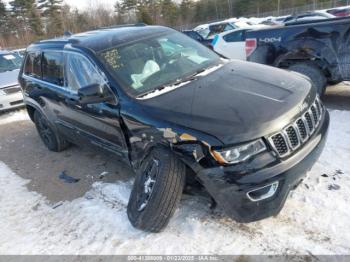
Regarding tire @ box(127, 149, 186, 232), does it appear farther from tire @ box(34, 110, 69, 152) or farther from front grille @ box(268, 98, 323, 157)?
tire @ box(34, 110, 69, 152)

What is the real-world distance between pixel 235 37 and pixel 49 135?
5.23m

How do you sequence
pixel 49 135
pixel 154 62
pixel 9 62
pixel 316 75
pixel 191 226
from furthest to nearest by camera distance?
pixel 9 62, pixel 49 135, pixel 316 75, pixel 154 62, pixel 191 226

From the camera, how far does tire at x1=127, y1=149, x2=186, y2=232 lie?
9.31 ft

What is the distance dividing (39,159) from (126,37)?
2.83m

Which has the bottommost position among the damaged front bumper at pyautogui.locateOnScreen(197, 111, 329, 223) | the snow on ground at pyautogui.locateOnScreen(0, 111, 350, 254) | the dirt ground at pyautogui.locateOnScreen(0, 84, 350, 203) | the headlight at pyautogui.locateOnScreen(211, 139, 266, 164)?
the dirt ground at pyautogui.locateOnScreen(0, 84, 350, 203)

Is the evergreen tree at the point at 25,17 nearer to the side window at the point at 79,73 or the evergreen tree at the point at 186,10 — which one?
the evergreen tree at the point at 186,10

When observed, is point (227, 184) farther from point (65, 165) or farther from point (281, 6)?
point (281, 6)

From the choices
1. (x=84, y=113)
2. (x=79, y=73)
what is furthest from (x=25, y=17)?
(x=84, y=113)

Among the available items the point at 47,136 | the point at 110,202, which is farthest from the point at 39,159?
the point at 110,202

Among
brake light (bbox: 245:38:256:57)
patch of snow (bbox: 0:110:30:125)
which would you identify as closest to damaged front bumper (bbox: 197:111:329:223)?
brake light (bbox: 245:38:256:57)

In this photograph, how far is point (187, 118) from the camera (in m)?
2.75

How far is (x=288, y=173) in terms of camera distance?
2.59 meters

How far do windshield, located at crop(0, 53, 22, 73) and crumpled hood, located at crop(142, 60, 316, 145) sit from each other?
8.38m

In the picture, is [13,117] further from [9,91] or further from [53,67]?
[53,67]
